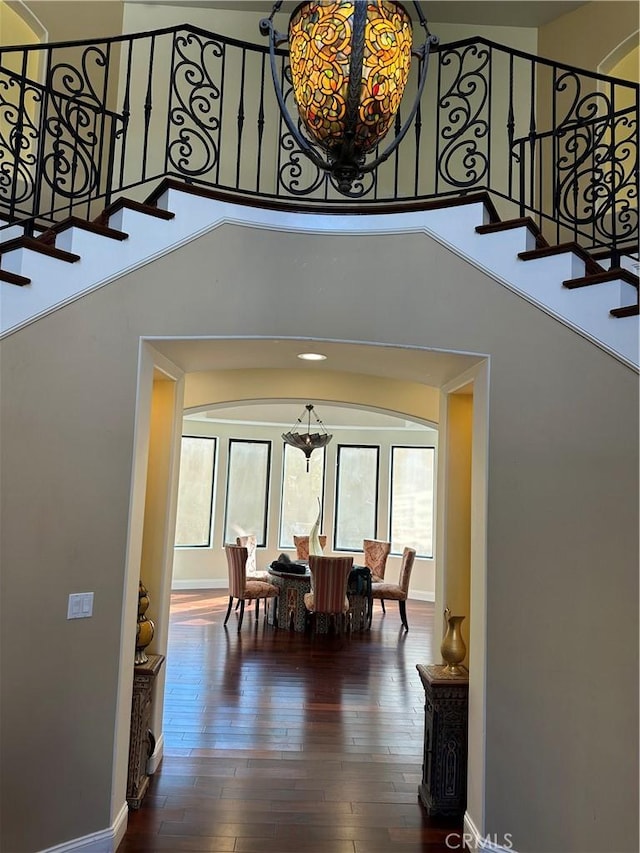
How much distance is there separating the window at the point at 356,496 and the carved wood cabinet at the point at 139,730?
22.8ft

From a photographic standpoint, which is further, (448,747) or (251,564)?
(251,564)

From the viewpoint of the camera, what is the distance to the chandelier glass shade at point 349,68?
1.36m

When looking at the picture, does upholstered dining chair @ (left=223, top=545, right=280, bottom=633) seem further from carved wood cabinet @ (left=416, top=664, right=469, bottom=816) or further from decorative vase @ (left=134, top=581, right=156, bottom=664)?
carved wood cabinet @ (left=416, top=664, right=469, bottom=816)

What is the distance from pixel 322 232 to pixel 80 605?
2.22m

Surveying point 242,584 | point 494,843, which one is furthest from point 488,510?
point 242,584

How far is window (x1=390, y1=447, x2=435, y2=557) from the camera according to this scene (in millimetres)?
10094

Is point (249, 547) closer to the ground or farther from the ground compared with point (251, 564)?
farther from the ground

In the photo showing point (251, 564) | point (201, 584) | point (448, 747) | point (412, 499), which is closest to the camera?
point (448, 747)

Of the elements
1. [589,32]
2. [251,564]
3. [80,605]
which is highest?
[589,32]

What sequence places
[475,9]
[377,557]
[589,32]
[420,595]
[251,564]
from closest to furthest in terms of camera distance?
[589,32]
[475,9]
[251,564]
[377,557]
[420,595]

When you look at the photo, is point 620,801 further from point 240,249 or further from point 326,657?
point 326,657

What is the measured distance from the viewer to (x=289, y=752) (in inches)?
158

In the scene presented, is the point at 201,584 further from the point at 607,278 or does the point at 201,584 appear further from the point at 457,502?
the point at 607,278

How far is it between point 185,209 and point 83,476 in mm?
1454
